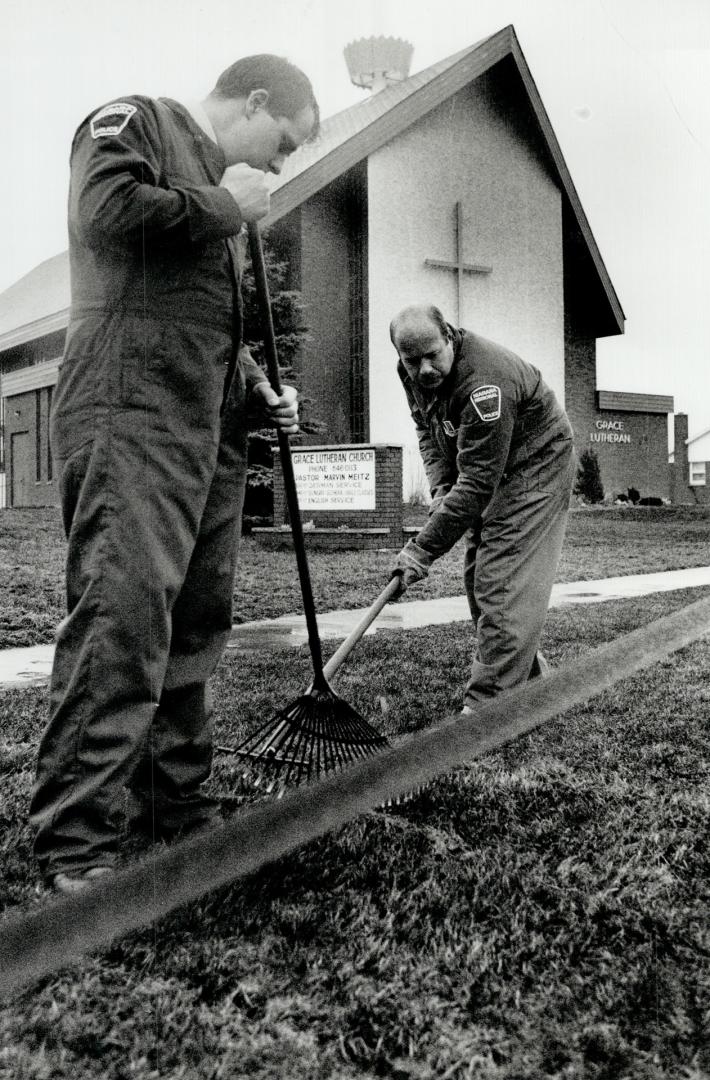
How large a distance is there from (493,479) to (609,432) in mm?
10714

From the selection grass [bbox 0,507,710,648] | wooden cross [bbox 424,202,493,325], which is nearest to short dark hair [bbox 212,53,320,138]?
grass [bbox 0,507,710,648]

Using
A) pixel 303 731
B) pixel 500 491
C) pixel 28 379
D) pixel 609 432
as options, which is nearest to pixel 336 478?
pixel 28 379

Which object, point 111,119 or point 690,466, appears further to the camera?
point 690,466

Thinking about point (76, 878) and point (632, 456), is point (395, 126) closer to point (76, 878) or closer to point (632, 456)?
point (632, 456)

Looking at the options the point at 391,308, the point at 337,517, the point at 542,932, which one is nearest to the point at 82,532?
the point at 542,932

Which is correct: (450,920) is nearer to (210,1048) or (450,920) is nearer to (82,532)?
(210,1048)

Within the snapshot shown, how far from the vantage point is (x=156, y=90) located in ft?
6.11

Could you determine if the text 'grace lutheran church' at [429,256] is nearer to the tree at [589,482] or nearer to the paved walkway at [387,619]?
the tree at [589,482]

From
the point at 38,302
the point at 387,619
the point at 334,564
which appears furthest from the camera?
the point at 334,564

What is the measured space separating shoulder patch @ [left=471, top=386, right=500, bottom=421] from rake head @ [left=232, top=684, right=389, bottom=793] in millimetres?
974

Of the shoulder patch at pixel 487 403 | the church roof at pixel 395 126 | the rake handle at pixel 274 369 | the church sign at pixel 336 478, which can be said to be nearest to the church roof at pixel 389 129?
the church roof at pixel 395 126

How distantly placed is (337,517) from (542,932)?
27.5ft

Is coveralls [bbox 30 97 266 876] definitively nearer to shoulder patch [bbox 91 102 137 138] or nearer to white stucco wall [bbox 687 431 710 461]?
shoulder patch [bbox 91 102 137 138]

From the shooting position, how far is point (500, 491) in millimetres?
3207
